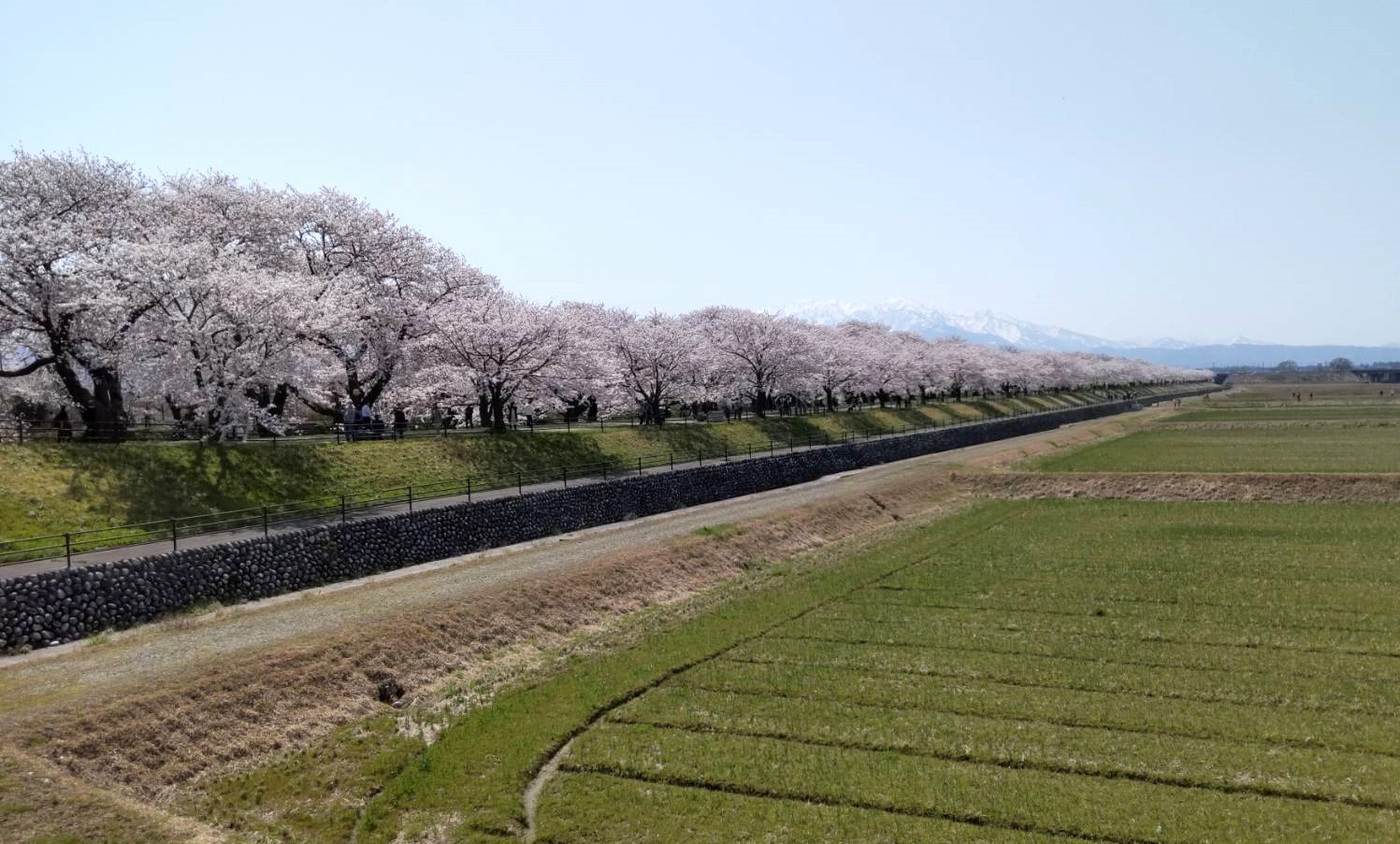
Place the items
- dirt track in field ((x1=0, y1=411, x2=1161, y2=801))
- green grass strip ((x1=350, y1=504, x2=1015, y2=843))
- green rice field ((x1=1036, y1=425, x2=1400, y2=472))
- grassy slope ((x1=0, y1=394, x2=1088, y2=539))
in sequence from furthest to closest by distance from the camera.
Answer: green rice field ((x1=1036, y1=425, x2=1400, y2=472)), grassy slope ((x1=0, y1=394, x2=1088, y2=539)), dirt track in field ((x1=0, y1=411, x2=1161, y2=801)), green grass strip ((x1=350, y1=504, x2=1015, y2=843))

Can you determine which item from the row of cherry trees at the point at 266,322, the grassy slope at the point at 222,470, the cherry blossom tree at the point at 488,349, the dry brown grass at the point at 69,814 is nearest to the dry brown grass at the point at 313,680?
the dry brown grass at the point at 69,814

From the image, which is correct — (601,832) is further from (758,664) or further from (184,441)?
(184,441)

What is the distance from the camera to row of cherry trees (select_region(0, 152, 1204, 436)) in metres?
33.2

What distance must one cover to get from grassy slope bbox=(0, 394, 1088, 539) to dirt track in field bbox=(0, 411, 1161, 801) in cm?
630

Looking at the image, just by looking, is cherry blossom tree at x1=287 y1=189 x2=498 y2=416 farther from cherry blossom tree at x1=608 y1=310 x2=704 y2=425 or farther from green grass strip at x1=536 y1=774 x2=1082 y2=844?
green grass strip at x1=536 y1=774 x2=1082 y2=844

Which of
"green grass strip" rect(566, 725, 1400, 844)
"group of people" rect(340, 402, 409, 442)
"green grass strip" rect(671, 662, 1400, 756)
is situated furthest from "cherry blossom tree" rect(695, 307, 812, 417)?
"green grass strip" rect(566, 725, 1400, 844)

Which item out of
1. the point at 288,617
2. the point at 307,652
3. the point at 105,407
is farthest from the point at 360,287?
the point at 307,652

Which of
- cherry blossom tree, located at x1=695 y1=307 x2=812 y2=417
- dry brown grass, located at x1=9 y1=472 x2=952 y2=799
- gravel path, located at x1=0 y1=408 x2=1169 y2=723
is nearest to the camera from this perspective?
dry brown grass, located at x1=9 y1=472 x2=952 y2=799

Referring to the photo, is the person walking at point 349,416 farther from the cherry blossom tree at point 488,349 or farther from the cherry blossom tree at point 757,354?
the cherry blossom tree at point 757,354

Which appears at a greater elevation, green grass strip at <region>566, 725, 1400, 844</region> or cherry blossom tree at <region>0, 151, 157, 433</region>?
cherry blossom tree at <region>0, 151, 157, 433</region>

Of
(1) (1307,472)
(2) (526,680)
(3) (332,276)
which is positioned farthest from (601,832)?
(1) (1307,472)

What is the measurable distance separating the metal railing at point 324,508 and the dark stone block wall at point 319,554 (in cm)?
93

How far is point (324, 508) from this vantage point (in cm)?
3120

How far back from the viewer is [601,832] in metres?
12.7
